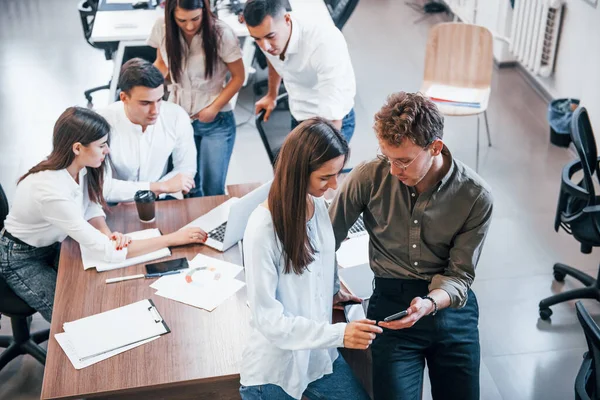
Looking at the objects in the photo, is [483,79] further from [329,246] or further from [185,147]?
[329,246]

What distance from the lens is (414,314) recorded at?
7.54 feet

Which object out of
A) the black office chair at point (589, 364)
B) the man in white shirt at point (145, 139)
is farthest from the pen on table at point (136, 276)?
the black office chair at point (589, 364)

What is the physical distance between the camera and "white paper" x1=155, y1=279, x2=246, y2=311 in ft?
8.75

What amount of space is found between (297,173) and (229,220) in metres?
0.68

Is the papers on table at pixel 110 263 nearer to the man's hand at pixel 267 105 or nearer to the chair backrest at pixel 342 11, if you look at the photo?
the man's hand at pixel 267 105

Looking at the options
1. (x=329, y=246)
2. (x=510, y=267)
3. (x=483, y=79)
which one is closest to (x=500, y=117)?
(x=483, y=79)

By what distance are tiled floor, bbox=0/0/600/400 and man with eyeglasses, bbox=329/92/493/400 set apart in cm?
86

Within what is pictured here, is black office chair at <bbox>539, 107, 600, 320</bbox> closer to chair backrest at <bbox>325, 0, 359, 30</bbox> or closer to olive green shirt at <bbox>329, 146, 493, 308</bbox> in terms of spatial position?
olive green shirt at <bbox>329, 146, 493, 308</bbox>

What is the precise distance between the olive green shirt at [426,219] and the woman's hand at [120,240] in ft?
2.80

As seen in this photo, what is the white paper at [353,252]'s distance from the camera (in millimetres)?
2889

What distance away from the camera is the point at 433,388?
2.53m

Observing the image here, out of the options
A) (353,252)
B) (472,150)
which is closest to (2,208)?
(353,252)

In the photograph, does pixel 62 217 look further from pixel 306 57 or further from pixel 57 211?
pixel 306 57

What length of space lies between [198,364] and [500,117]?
150 inches
